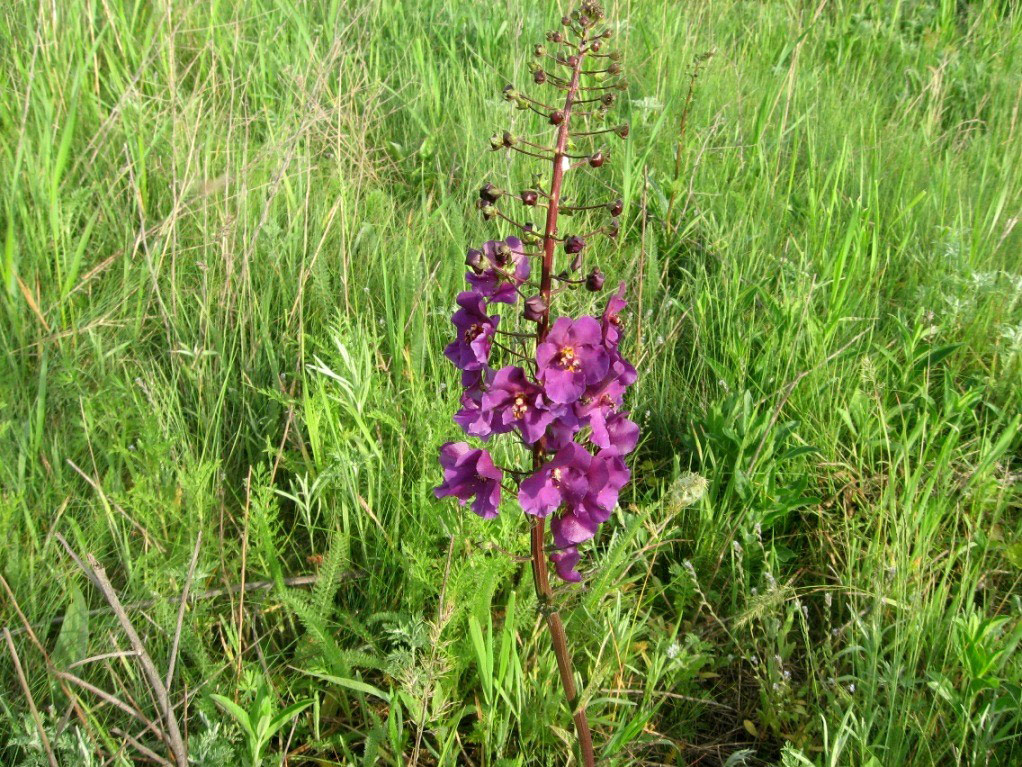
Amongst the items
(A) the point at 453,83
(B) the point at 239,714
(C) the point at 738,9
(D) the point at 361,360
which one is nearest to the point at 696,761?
(B) the point at 239,714

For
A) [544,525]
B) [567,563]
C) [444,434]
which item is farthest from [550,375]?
[444,434]

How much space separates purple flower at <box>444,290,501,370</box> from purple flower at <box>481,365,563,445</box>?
0.06m

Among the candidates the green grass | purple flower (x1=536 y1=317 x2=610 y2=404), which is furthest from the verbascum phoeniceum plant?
the green grass

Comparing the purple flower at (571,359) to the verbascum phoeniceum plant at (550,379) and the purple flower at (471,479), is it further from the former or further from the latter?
the purple flower at (471,479)

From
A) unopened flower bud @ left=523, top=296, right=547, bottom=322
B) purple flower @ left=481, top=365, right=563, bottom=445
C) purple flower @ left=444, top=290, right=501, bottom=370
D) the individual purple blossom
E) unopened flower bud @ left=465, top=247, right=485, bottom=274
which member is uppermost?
unopened flower bud @ left=465, top=247, right=485, bottom=274

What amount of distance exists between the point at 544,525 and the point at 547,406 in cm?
30

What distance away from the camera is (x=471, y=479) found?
5.36 ft

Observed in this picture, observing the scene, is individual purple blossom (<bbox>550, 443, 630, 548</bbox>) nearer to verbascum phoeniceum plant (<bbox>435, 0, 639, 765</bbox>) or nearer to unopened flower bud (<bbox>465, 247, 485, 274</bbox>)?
verbascum phoeniceum plant (<bbox>435, 0, 639, 765</bbox>)

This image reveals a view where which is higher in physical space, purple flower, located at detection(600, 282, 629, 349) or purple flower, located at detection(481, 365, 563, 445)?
purple flower, located at detection(600, 282, 629, 349)

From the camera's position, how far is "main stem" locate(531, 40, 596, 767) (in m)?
1.49

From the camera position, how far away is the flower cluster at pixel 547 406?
4.72ft

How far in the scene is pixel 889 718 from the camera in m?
1.79

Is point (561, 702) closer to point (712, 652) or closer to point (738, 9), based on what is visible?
point (712, 652)

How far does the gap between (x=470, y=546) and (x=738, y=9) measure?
13.7 feet
